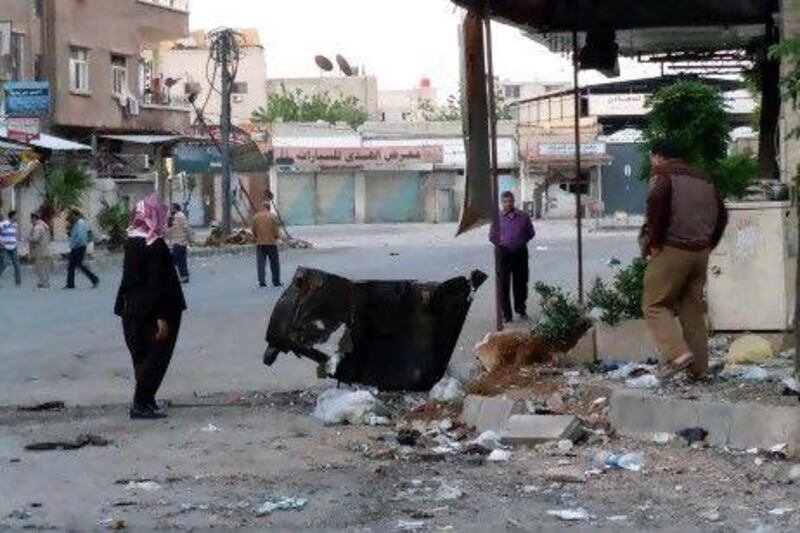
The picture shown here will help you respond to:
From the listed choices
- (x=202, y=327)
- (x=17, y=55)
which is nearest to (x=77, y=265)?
(x=202, y=327)

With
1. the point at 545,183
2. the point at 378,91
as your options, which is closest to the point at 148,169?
the point at 545,183

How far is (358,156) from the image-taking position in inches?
3428

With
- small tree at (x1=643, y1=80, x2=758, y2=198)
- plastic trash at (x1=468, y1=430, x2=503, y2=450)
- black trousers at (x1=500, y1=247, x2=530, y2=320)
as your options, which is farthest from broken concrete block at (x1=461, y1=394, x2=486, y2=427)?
black trousers at (x1=500, y1=247, x2=530, y2=320)

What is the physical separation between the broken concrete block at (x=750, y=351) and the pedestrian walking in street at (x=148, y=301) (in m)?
4.04

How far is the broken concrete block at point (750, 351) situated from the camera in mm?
12125

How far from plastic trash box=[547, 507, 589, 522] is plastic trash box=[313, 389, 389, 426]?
344 cm

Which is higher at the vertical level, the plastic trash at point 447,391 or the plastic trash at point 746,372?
the plastic trash at point 746,372

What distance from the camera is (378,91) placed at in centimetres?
14100

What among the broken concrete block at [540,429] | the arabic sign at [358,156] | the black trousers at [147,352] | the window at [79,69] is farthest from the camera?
the arabic sign at [358,156]

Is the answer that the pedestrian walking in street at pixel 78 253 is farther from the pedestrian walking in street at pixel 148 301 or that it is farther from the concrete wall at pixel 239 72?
the concrete wall at pixel 239 72

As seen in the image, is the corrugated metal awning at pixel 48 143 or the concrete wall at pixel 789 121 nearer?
the concrete wall at pixel 789 121

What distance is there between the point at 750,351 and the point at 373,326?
278 centimetres

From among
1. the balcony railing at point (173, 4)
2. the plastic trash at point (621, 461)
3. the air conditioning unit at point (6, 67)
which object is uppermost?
the balcony railing at point (173, 4)

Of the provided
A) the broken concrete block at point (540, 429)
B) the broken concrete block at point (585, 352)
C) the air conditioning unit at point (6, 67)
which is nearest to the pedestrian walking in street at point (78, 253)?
the air conditioning unit at point (6, 67)
